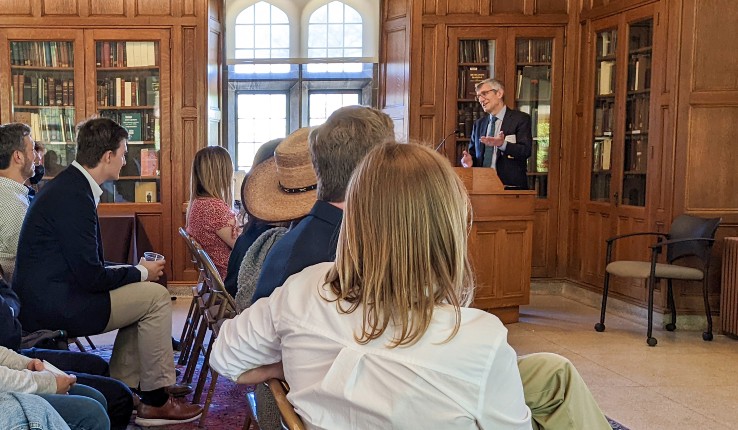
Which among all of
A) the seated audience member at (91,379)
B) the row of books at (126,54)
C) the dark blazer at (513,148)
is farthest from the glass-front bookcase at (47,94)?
the seated audience member at (91,379)

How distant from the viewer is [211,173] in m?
4.44

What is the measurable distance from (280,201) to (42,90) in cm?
541

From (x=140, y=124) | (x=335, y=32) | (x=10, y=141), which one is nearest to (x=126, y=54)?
(x=140, y=124)

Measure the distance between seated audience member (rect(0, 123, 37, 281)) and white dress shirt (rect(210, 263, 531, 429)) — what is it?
274 centimetres

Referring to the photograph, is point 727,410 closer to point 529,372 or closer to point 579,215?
point 529,372

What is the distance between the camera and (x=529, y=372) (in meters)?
1.88

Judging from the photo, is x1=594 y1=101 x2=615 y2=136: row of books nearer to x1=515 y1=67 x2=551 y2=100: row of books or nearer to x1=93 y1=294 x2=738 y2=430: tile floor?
x1=515 y1=67 x2=551 y2=100: row of books

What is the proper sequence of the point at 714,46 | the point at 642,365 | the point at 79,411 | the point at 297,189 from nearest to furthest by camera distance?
1. the point at 79,411
2. the point at 297,189
3. the point at 642,365
4. the point at 714,46

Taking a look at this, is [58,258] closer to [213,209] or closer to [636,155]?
[213,209]

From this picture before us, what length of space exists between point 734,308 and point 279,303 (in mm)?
5004

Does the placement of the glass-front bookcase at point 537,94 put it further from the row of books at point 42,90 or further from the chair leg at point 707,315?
the row of books at point 42,90

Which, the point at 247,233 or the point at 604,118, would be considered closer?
the point at 247,233

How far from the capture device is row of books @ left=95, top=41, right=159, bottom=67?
7469 mm

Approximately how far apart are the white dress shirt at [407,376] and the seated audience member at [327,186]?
537 mm
